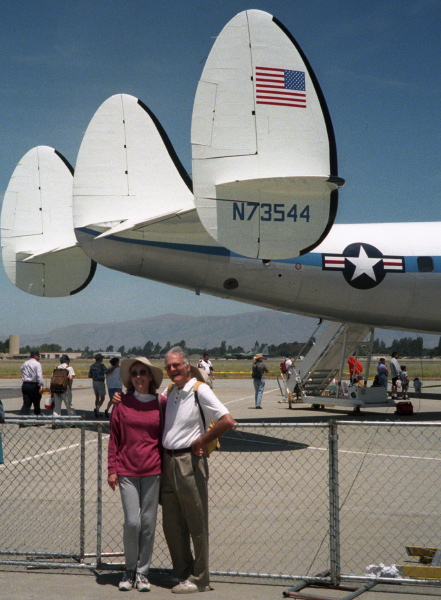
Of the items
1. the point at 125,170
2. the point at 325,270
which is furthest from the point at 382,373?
the point at 125,170

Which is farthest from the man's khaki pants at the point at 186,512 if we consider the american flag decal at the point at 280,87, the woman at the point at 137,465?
the american flag decal at the point at 280,87

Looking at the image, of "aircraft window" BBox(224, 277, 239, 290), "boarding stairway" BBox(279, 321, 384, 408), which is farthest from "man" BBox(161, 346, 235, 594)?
"boarding stairway" BBox(279, 321, 384, 408)

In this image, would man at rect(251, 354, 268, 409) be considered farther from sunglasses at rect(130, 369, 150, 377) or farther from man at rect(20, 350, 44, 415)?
sunglasses at rect(130, 369, 150, 377)

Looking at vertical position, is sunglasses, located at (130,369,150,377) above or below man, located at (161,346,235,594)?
above

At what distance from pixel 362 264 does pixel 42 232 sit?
333 inches

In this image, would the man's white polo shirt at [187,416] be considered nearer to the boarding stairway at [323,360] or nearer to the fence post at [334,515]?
the fence post at [334,515]

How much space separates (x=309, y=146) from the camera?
→ 11.2 meters

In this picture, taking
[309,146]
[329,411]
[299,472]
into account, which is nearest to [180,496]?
[299,472]

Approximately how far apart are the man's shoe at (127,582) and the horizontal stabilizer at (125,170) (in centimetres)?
906

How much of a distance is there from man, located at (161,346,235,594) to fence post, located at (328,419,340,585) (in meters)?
1.02

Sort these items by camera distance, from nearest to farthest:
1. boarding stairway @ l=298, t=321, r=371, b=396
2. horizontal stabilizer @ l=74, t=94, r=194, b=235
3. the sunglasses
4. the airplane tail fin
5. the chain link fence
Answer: the sunglasses → the chain link fence → horizontal stabilizer @ l=74, t=94, r=194, b=235 → the airplane tail fin → boarding stairway @ l=298, t=321, r=371, b=396

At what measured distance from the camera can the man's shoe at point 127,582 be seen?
17.8ft

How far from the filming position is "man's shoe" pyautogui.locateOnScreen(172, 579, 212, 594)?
5.38 meters

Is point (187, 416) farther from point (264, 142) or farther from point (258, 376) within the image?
point (258, 376)
